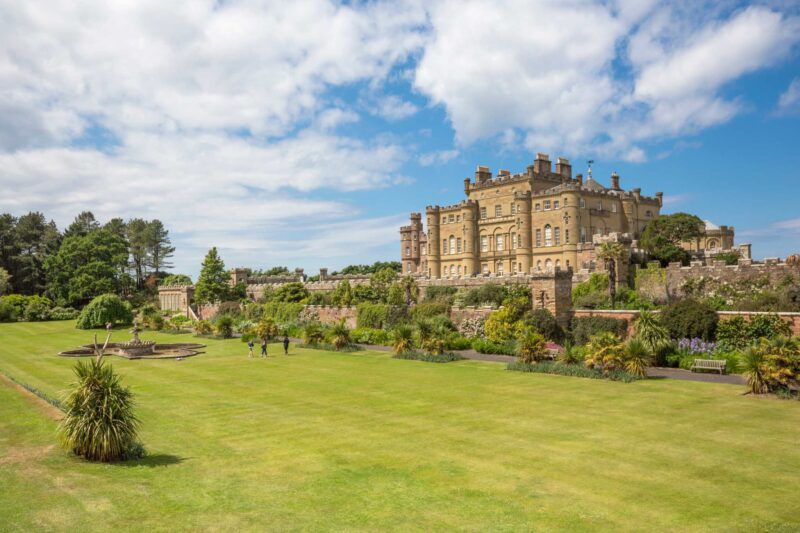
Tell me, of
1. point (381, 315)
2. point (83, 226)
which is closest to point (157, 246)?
point (83, 226)

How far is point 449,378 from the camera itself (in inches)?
965

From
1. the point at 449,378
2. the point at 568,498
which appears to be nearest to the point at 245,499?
the point at 568,498

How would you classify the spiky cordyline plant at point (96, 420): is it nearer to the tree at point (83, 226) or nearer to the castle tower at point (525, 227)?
the castle tower at point (525, 227)

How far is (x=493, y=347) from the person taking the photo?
32.5 meters

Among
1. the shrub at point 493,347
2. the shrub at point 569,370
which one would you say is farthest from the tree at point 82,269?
the shrub at point 569,370

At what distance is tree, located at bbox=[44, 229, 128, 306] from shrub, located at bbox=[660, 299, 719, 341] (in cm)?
7202

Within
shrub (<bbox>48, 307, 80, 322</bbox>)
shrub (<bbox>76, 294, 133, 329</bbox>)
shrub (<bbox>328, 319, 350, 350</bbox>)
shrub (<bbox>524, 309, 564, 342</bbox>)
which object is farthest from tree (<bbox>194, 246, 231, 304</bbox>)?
shrub (<bbox>524, 309, 564, 342</bbox>)

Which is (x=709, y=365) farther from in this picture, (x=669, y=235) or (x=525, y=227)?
(x=525, y=227)

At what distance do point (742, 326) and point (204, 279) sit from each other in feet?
189

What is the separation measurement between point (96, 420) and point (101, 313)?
53.5m

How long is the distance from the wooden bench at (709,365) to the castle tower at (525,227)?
33.9m

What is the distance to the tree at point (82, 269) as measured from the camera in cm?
7750

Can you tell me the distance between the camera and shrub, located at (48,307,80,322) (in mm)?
72838

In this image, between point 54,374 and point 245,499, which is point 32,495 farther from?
point 54,374
